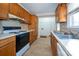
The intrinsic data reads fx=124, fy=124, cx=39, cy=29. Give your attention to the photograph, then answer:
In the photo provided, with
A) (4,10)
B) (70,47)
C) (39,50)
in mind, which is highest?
(4,10)

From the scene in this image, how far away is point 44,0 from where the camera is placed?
1078 millimetres

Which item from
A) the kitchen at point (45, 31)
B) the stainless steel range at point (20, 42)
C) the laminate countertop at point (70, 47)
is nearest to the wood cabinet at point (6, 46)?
the kitchen at point (45, 31)

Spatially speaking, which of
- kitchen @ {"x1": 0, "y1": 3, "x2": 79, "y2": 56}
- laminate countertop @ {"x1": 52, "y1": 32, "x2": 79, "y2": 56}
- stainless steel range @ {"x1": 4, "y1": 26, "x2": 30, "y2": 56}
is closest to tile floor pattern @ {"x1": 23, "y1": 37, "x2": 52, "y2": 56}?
kitchen @ {"x1": 0, "y1": 3, "x2": 79, "y2": 56}

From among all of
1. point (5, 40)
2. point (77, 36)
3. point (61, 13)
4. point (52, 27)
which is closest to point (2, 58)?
point (5, 40)

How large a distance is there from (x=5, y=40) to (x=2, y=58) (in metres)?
1.60

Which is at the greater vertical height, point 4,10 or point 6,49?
point 4,10

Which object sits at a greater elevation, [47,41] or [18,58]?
[18,58]

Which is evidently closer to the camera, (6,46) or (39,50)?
(6,46)

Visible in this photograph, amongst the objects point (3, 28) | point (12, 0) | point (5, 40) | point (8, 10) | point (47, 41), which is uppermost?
point (8, 10)

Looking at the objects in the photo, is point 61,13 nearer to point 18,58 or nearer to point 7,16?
point 7,16

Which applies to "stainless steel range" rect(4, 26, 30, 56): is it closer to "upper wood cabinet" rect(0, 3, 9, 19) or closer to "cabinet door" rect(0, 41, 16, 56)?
"cabinet door" rect(0, 41, 16, 56)

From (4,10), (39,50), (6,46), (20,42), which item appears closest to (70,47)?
(6,46)

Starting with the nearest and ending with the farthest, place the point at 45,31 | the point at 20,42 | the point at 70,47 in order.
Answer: the point at 70,47
the point at 20,42
the point at 45,31

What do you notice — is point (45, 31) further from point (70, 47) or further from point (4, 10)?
point (70, 47)
